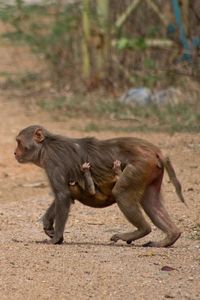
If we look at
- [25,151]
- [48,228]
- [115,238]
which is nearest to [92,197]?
[115,238]

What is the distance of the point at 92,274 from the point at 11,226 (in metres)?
2.47

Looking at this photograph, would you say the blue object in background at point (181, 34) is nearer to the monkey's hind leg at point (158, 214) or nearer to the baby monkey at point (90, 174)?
the monkey's hind leg at point (158, 214)

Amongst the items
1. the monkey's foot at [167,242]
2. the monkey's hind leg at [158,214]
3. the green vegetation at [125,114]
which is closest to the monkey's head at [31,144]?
the monkey's hind leg at [158,214]

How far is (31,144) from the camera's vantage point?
8.84 m

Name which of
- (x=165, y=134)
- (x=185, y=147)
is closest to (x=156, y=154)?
(x=185, y=147)

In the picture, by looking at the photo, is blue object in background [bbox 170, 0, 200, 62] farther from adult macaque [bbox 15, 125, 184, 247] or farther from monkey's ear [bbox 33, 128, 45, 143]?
adult macaque [bbox 15, 125, 184, 247]

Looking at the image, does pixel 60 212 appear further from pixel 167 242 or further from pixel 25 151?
pixel 167 242

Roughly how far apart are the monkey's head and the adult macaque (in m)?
0.11

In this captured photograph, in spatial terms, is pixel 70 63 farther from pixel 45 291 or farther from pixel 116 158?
pixel 45 291

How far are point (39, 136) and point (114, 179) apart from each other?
827 mm

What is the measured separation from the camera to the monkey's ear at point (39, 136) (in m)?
8.77

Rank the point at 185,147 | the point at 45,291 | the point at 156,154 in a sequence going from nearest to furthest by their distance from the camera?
the point at 45,291 → the point at 156,154 → the point at 185,147

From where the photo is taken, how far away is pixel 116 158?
8.34m

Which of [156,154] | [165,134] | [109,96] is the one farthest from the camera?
[109,96]
